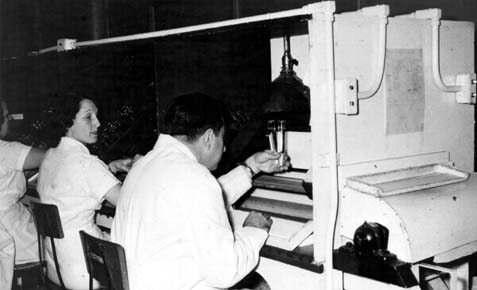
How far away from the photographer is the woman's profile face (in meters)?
2.79

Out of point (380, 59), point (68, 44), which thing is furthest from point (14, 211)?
point (380, 59)

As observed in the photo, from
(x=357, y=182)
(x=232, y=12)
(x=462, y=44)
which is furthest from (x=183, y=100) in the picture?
(x=232, y=12)

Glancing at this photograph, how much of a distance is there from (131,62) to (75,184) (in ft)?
3.97

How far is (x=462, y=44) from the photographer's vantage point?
2535 millimetres

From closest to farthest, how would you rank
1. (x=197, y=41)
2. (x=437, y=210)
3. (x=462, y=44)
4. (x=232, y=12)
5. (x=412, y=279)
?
1. (x=412, y=279)
2. (x=437, y=210)
3. (x=462, y=44)
4. (x=197, y=41)
5. (x=232, y=12)

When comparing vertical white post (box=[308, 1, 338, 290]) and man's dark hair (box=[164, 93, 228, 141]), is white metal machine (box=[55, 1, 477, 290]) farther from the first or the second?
man's dark hair (box=[164, 93, 228, 141])

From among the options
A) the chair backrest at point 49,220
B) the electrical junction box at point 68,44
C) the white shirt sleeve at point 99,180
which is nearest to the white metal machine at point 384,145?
the white shirt sleeve at point 99,180

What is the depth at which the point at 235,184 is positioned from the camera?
246 centimetres

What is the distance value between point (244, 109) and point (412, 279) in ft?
4.96

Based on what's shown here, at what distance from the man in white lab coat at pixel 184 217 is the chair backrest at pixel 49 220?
0.65m

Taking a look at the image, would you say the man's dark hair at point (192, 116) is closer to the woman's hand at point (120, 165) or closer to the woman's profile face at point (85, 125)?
the woman's profile face at point (85, 125)

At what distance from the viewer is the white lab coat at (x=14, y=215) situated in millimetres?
3145

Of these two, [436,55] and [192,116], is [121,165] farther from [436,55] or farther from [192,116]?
[436,55]

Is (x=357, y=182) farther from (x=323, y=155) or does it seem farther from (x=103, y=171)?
(x=103, y=171)
